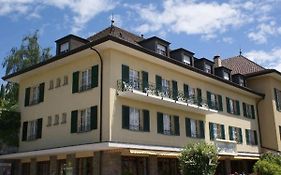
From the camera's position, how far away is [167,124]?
2502cm

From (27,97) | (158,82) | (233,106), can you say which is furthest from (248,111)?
(27,97)

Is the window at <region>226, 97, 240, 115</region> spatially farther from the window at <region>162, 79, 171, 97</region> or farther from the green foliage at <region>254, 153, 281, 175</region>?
the window at <region>162, 79, 171, 97</region>

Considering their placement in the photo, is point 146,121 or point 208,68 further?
point 208,68

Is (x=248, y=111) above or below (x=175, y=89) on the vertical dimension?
below

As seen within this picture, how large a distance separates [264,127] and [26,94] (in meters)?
22.4

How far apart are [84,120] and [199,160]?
24.3 ft

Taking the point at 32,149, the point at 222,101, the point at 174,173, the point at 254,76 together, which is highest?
the point at 254,76

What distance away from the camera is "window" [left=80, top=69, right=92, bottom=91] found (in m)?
22.9

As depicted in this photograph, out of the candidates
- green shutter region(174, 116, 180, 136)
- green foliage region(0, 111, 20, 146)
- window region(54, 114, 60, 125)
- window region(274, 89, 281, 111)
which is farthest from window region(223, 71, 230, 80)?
green foliage region(0, 111, 20, 146)

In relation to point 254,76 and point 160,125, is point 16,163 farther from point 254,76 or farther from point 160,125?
point 254,76

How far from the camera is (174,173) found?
999 inches

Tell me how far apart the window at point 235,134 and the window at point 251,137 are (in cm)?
134

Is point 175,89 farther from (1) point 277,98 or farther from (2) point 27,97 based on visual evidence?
(1) point 277,98

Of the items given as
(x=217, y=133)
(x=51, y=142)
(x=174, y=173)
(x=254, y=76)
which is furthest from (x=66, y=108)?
(x=254, y=76)
